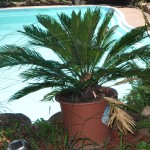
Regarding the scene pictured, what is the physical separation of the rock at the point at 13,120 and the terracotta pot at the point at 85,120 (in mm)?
627

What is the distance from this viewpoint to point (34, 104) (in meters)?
7.29

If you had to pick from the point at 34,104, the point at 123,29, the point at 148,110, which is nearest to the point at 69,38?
the point at 148,110

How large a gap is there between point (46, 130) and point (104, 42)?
1256 mm

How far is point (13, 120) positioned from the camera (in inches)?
188

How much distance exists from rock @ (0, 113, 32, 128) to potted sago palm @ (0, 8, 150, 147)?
423 mm

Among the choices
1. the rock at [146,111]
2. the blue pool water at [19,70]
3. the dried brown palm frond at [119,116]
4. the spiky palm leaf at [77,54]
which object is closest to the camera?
the dried brown palm frond at [119,116]

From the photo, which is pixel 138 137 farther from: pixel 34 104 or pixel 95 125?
pixel 34 104

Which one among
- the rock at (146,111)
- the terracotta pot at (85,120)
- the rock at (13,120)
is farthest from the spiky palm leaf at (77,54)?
the rock at (146,111)

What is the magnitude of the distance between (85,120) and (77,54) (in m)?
0.75

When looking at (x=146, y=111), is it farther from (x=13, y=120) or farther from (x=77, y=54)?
(x=13, y=120)

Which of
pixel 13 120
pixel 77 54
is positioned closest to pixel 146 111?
pixel 77 54

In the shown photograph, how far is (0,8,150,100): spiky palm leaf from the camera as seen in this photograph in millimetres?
4043

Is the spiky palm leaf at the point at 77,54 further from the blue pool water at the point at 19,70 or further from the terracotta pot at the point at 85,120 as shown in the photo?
the blue pool water at the point at 19,70

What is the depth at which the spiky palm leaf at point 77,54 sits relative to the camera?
4043 millimetres
